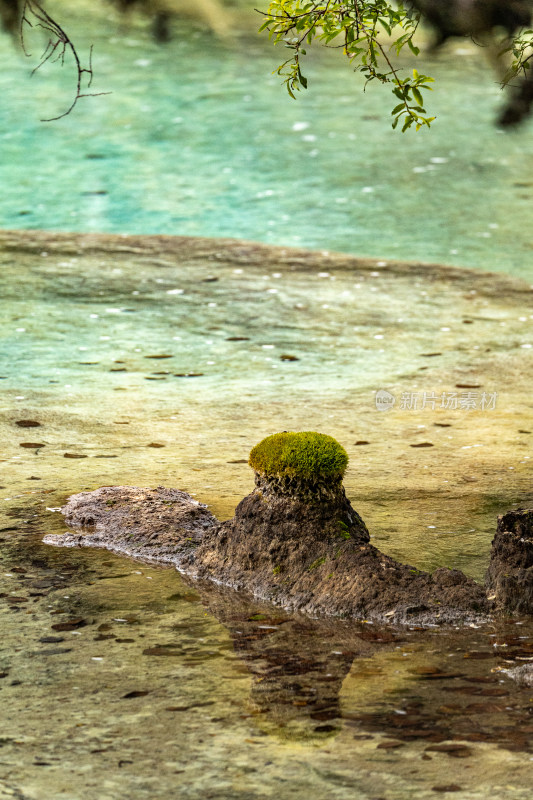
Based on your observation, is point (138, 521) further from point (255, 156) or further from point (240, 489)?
point (255, 156)

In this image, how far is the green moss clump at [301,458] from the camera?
625cm

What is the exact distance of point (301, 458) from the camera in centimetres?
626

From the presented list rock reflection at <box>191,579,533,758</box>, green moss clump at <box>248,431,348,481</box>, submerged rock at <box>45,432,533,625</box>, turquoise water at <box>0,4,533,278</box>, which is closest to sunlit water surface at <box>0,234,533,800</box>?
rock reflection at <box>191,579,533,758</box>

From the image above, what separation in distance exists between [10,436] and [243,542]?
11.3ft

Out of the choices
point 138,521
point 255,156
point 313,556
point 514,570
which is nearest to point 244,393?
point 138,521

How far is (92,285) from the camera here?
15.1 meters

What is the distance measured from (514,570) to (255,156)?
15.6 m

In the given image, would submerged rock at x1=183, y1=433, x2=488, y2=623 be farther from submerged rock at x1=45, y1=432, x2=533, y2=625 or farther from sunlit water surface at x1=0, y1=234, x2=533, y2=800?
sunlit water surface at x1=0, y1=234, x2=533, y2=800

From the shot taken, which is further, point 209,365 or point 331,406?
point 209,365

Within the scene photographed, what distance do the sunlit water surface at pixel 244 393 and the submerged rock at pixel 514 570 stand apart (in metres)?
0.23

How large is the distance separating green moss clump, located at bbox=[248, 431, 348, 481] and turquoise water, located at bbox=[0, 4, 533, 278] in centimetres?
1065

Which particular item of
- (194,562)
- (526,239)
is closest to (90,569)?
(194,562)

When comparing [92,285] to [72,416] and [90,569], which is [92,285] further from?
[90,569]

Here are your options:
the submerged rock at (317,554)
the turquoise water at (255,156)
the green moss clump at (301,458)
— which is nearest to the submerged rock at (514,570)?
the submerged rock at (317,554)
